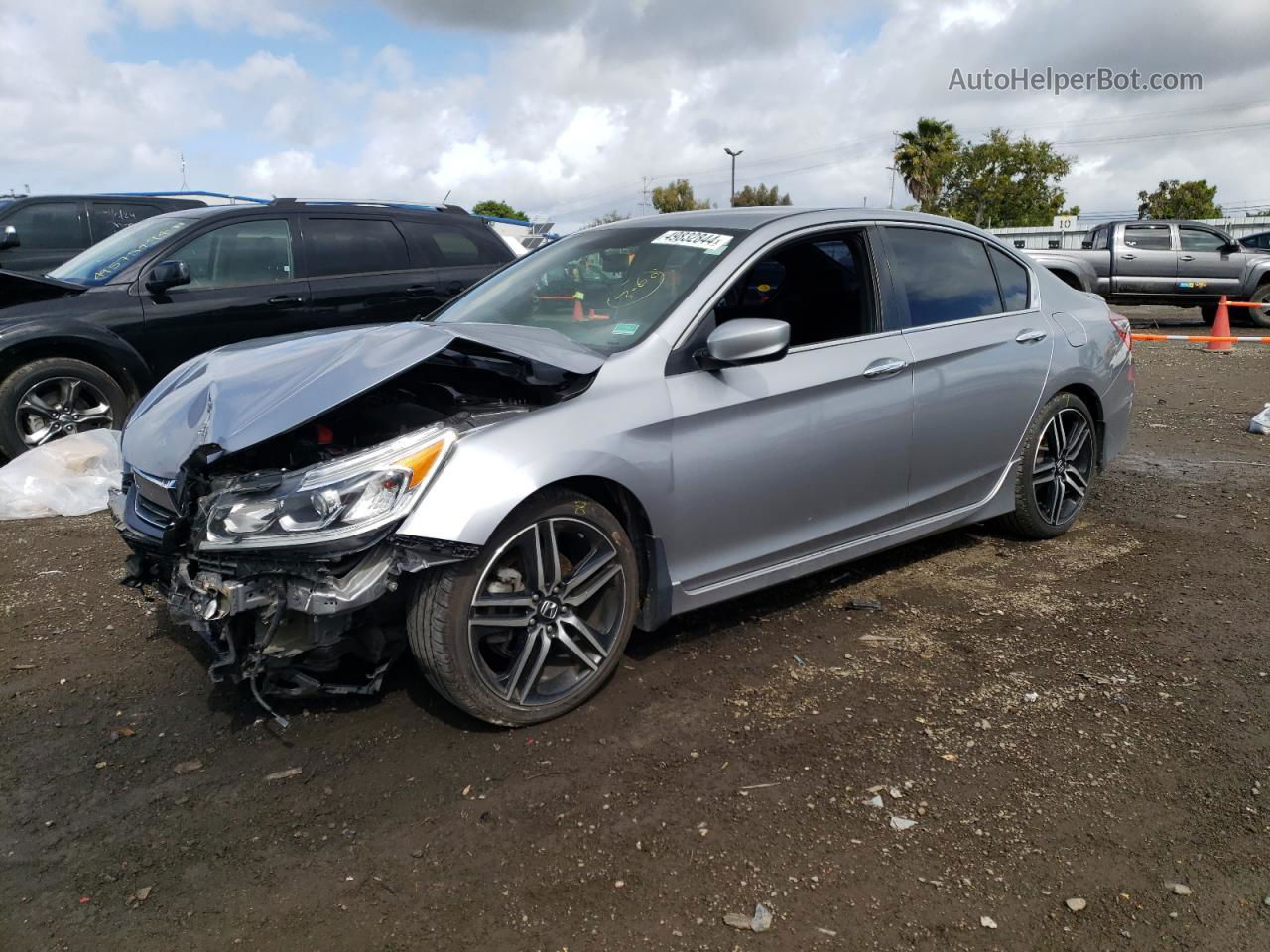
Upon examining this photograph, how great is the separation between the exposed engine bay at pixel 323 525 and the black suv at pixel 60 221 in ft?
28.3

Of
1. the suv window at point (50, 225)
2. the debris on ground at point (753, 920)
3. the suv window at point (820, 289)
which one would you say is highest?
the suv window at point (50, 225)

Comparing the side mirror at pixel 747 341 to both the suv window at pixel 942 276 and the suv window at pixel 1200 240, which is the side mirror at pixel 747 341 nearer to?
the suv window at pixel 942 276

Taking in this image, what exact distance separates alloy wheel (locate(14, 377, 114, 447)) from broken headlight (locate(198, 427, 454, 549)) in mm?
4353

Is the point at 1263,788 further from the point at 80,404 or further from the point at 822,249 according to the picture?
the point at 80,404

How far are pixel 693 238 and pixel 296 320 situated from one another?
4.24 meters

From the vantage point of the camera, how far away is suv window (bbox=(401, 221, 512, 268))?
→ 803cm

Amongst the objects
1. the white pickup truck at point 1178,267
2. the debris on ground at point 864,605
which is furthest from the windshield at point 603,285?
the white pickup truck at point 1178,267

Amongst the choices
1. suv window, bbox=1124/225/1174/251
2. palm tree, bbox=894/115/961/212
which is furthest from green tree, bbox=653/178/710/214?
suv window, bbox=1124/225/1174/251

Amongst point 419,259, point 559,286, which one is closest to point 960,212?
point 419,259

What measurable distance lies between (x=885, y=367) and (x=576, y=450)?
1573mm

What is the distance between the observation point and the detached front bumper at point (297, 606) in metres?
2.85

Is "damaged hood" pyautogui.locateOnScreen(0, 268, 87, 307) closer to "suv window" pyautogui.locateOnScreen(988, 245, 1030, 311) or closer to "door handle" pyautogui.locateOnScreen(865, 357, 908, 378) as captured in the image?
"door handle" pyautogui.locateOnScreen(865, 357, 908, 378)

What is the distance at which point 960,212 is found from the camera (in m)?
50.7

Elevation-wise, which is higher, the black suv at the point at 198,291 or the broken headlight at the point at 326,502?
the black suv at the point at 198,291
